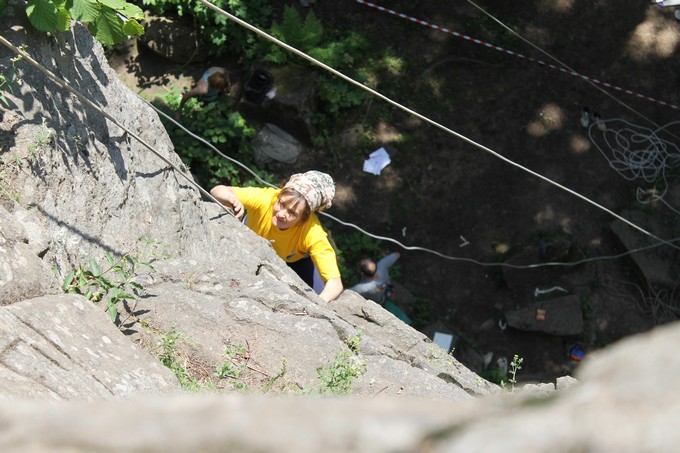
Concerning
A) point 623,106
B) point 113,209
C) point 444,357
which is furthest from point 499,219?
point 113,209

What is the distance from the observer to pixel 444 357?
5.42 m

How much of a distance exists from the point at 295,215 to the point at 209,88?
404 centimetres

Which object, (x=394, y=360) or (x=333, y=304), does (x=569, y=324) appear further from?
(x=394, y=360)

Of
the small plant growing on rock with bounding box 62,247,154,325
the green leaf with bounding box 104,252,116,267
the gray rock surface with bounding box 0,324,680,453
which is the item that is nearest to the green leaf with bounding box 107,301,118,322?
the small plant growing on rock with bounding box 62,247,154,325

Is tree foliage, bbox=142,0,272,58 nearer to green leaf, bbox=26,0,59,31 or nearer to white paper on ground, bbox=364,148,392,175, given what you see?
white paper on ground, bbox=364,148,392,175

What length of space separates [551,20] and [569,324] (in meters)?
4.08

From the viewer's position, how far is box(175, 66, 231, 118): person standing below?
8.84 metres

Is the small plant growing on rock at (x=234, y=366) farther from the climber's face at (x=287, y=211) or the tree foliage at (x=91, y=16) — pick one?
the tree foliage at (x=91, y=16)

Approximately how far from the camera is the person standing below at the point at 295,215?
5297 mm

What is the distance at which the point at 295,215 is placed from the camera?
17.5 feet

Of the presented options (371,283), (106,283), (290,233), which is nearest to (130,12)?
(106,283)

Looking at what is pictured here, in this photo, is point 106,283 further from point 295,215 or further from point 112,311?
point 295,215

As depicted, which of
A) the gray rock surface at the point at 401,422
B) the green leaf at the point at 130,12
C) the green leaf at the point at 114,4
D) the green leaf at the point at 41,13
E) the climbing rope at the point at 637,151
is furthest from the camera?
the climbing rope at the point at 637,151

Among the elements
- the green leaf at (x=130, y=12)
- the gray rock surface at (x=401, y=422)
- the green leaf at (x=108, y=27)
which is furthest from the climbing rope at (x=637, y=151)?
the gray rock surface at (x=401, y=422)
